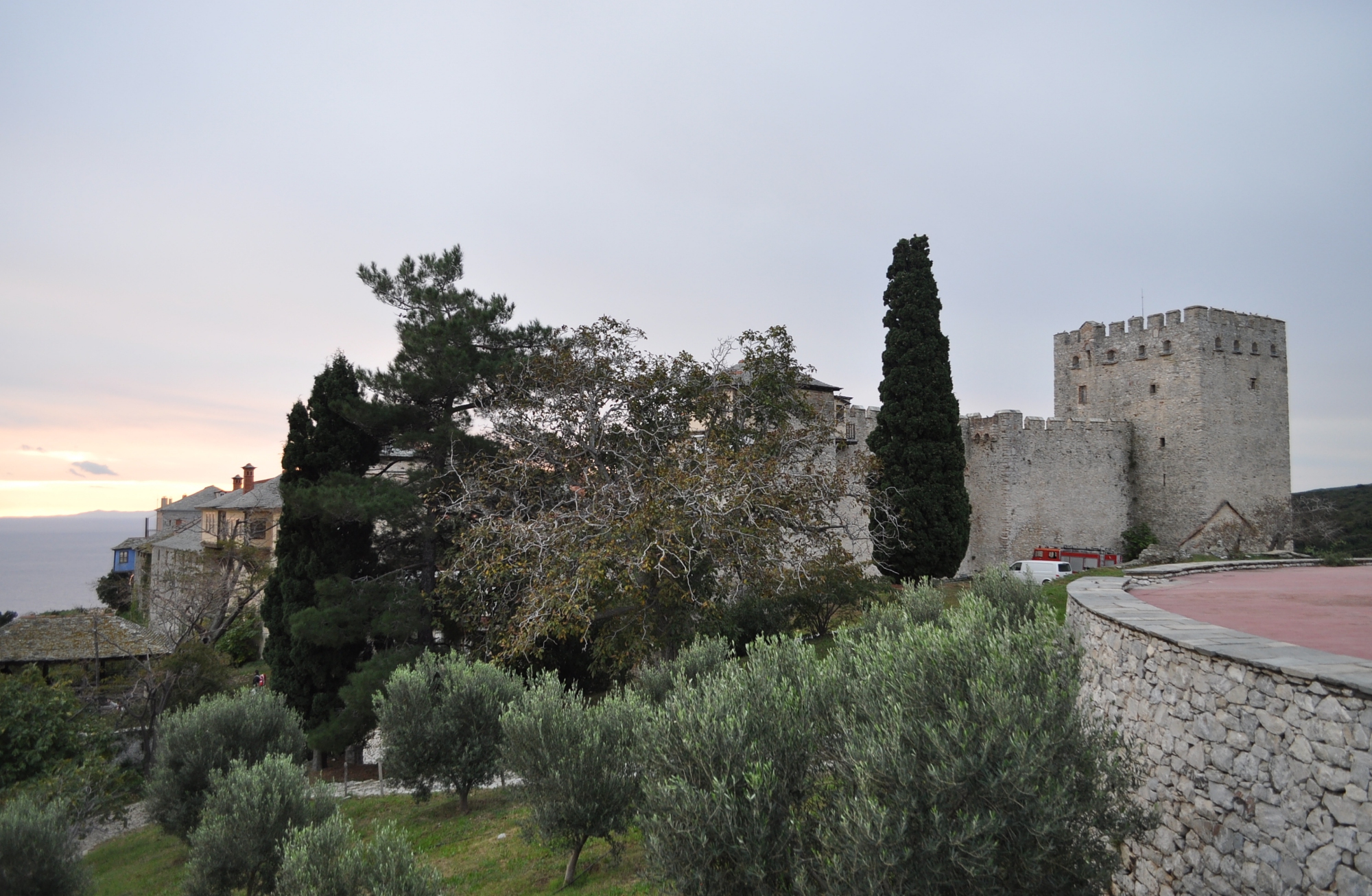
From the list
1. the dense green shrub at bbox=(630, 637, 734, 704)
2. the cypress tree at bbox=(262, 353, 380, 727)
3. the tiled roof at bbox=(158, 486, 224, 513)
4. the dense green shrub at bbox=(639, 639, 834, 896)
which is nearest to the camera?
the dense green shrub at bbox=(639, 639, 834, 896)

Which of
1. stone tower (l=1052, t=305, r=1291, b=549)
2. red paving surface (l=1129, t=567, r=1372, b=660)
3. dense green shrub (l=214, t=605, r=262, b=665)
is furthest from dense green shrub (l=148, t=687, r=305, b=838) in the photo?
stone tower (l=1052, t=305, r=1291, b=549)

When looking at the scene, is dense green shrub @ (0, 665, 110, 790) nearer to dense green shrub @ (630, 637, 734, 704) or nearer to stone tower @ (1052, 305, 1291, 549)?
dense green shrub @ (630, 637, 734, 704)

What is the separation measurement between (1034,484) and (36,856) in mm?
30420

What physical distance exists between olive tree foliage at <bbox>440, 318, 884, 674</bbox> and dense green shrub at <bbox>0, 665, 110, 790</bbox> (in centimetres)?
945

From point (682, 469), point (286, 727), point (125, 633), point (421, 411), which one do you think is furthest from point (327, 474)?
point (125, 633)

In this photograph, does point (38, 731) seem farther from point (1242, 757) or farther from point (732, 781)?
point (1242, 757)

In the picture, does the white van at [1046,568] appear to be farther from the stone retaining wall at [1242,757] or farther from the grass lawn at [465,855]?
the stone retaining wall at [1242,757]

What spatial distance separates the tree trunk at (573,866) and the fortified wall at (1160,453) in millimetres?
23945

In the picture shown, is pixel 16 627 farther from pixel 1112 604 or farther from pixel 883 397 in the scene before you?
pixel 1112 604

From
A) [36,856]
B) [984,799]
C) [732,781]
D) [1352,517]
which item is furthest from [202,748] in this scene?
[1352,517]

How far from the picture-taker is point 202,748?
1329cm

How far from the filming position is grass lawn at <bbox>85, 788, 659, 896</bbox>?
30.4 ft

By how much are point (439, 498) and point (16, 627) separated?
20.8 metres

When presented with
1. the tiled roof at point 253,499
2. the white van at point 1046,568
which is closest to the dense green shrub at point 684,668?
the white van at point 1046,568
